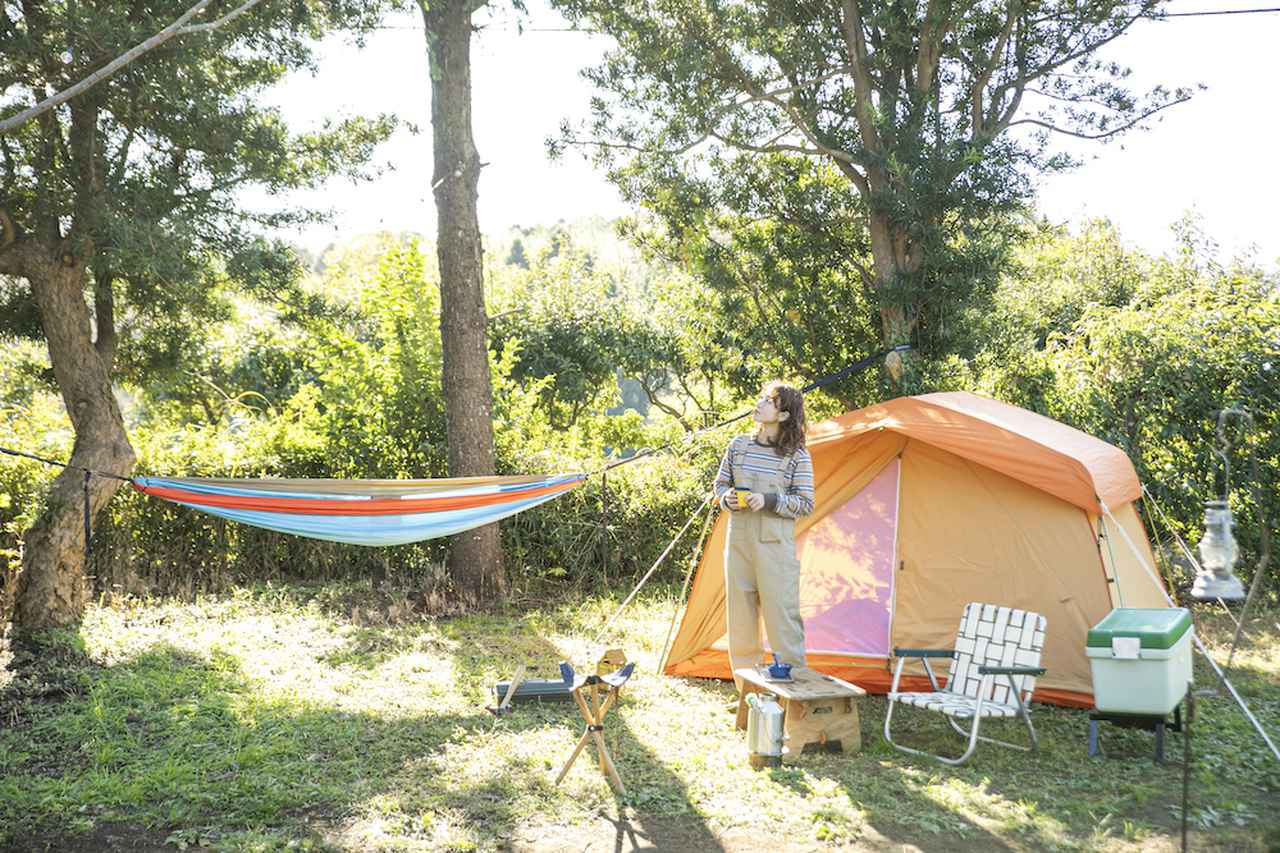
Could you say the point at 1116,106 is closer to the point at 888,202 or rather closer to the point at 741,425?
the point at 888,202

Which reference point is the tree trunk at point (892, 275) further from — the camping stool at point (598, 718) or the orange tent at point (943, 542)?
the camping stool at point (598, 718)

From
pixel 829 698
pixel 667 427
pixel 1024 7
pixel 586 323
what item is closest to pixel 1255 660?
pixel 829 698

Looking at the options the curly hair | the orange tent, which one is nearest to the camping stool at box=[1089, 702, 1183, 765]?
the orange tent

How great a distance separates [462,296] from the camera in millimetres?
6121

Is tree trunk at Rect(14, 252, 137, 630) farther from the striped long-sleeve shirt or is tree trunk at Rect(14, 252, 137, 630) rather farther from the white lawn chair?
the white lawn chair

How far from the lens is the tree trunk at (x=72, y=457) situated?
505 cm

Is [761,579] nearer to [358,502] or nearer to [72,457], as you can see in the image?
[358,502]

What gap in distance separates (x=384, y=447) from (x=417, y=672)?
7.32ft

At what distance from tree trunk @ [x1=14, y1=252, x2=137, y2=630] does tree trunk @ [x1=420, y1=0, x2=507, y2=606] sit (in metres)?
1.84

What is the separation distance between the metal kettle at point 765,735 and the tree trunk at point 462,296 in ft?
9.41

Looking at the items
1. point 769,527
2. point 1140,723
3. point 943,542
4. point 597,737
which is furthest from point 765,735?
point 943,542

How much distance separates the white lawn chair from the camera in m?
3.63

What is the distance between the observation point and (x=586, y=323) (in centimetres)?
1255

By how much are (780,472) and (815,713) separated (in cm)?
90
